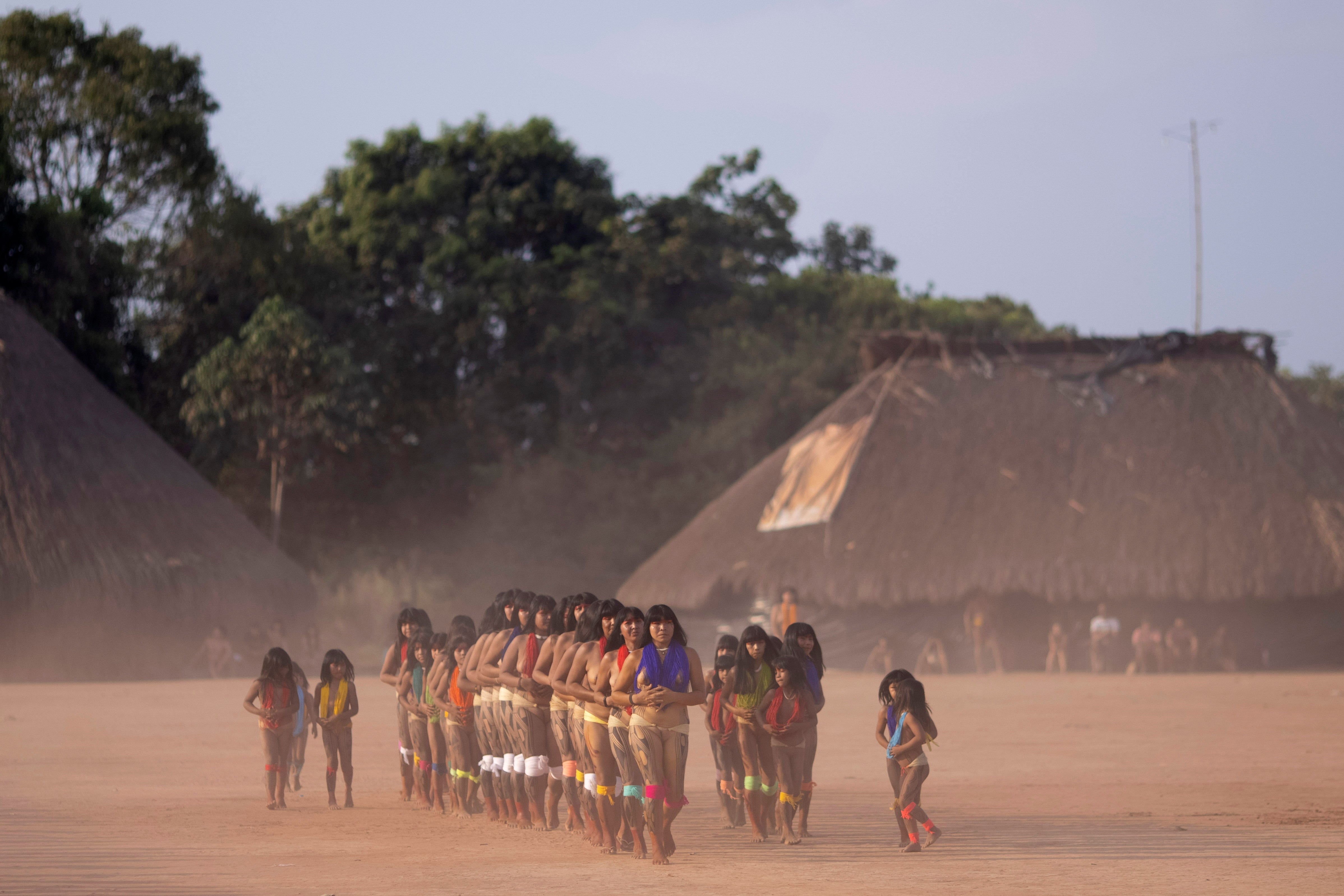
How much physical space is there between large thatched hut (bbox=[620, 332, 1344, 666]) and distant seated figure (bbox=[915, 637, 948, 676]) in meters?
0.59

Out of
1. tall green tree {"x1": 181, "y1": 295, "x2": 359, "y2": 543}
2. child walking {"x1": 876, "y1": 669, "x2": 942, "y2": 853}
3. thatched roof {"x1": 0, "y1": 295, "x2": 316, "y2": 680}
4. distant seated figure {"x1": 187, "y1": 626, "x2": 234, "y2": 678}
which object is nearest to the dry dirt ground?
child walking {"x1": 876, "y1": 669, "x2": 942, "y2": 853}

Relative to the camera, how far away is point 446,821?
26.0 ft

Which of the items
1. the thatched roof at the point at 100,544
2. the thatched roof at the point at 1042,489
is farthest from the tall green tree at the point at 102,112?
the thatched roof at the point at 1042,489

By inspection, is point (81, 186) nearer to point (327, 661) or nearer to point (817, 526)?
point (817, 526)

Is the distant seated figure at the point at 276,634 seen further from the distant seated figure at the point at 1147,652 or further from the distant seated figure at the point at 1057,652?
the distant seated figure at the point at 1147,652

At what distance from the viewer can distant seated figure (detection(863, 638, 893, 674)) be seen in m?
19.8

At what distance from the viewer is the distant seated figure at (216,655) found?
19078 millimetres

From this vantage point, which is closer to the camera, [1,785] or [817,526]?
[1,785]

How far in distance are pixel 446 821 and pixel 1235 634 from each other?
1517cm

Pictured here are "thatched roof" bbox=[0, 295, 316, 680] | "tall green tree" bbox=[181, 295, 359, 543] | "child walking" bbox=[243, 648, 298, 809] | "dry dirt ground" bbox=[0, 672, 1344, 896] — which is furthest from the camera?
"tall green tree" bbox=[181, 295, 359, 543]

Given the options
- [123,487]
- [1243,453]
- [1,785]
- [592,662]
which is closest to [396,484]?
[123,487]

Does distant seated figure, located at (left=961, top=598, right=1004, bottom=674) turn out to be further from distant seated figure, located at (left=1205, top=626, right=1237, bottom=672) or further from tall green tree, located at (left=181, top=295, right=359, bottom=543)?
tall green tree, located at (left=181, top=295, right=359, bottom=543)

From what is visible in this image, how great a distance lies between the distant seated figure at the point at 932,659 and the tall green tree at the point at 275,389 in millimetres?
10938

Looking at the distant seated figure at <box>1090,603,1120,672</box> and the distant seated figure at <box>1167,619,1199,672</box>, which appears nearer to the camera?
the distant seated figure at <box>1090,603,1120,672</box>
